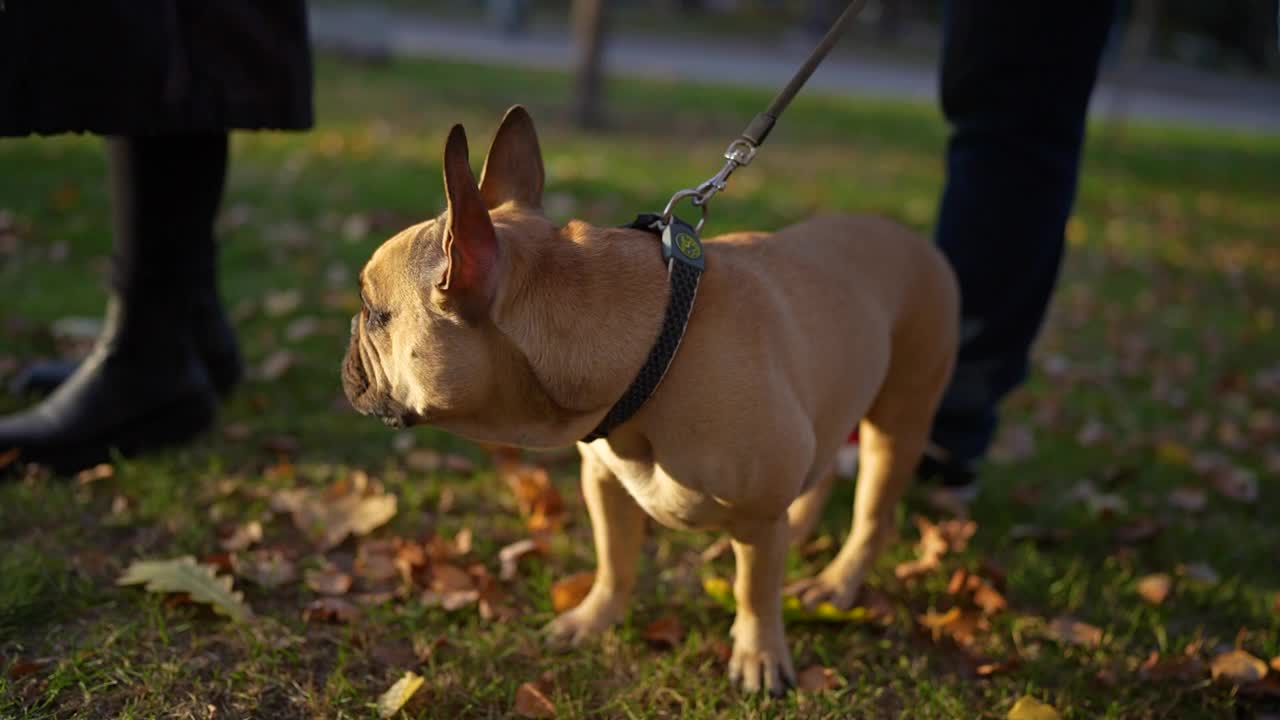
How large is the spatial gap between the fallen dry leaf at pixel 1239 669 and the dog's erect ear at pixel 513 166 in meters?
1.91

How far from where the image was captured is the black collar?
1935 millimetres

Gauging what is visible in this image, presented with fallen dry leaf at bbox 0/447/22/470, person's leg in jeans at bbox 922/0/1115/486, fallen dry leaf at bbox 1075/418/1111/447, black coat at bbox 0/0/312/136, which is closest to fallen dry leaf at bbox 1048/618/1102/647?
person's leg in jeans at bbox 922/0/1115/486

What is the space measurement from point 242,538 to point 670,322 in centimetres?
146

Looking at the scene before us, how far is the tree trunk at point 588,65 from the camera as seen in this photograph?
838 centimetres

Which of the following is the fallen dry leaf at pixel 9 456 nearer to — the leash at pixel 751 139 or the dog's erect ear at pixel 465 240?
the dog's erect ear at pixel 465 240

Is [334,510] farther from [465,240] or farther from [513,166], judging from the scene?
[465,240]

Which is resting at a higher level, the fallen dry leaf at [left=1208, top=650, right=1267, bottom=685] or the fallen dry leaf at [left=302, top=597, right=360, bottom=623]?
the fallen dry leaf at [left=1208, top=650, right=1267, bottom=685]

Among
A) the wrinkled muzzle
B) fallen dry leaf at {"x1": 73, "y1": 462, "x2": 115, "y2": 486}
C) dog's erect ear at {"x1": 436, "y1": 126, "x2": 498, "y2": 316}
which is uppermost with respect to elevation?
dog's erect ear at {"x1": 436, "y1": 126, "x2": 498, "y2": 316}

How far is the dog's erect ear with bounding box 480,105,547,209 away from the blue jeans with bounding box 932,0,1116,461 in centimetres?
148

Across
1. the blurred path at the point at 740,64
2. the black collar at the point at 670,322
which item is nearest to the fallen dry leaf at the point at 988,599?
the black collar at the point at 670,322

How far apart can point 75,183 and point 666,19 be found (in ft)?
65.3

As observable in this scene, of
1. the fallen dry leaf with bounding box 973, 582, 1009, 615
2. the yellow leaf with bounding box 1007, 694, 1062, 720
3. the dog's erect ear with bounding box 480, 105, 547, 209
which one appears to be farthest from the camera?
the fallen dry leaf with bounding box 973, 582, 1009, 615

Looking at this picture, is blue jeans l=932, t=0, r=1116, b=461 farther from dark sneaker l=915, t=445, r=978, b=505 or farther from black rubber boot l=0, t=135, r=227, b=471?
black rubber boot l=0, t=135, r=227, b=471

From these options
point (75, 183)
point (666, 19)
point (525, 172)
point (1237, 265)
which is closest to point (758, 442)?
point (525, 172)
